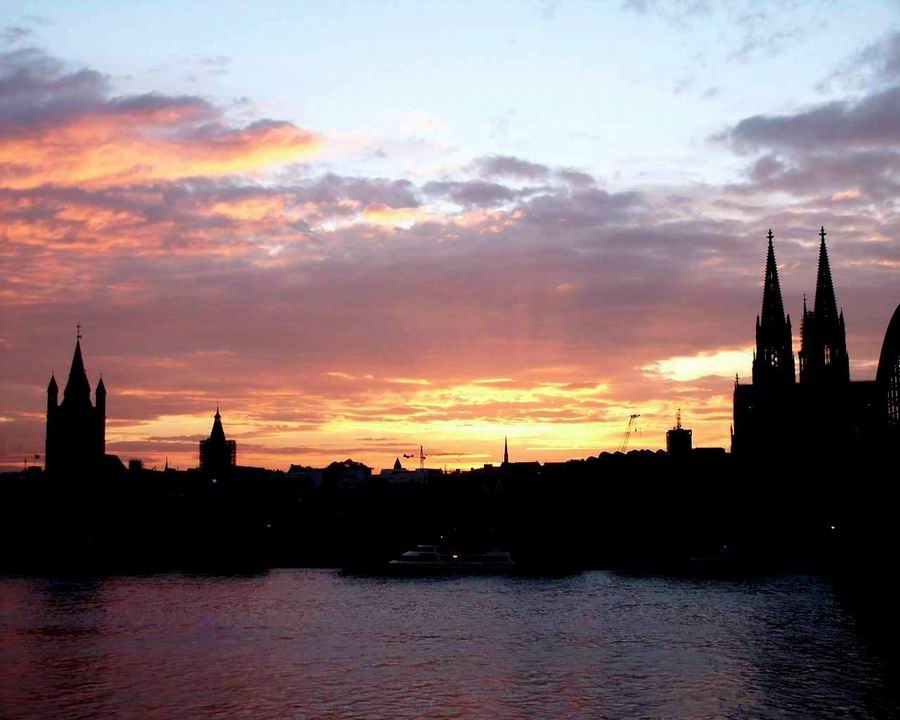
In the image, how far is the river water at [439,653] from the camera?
52938mm

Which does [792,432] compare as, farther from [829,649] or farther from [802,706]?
[802,706]

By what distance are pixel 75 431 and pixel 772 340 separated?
343 ft

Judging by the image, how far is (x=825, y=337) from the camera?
17688cm

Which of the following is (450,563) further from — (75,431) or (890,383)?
(75,431)

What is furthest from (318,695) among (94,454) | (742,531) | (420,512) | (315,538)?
(94,454)

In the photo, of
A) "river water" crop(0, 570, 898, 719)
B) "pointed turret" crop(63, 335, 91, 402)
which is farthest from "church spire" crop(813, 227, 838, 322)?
"pointed turret" crop(63, 335, 91, 402)

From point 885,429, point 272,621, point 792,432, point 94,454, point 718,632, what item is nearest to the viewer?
point 718,632

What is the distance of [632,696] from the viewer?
178 ft

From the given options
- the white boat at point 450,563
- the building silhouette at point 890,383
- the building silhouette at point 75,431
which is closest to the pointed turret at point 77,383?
the building silhouette at point 75,431

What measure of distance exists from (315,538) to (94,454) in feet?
208

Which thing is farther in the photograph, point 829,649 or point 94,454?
point 94,454

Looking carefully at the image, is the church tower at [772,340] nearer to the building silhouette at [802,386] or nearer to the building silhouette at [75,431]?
the building silhouette at [802,386]

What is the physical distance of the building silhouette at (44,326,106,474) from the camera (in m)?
195

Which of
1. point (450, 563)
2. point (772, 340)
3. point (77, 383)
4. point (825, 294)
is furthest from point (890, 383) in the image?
point (77, 383)
